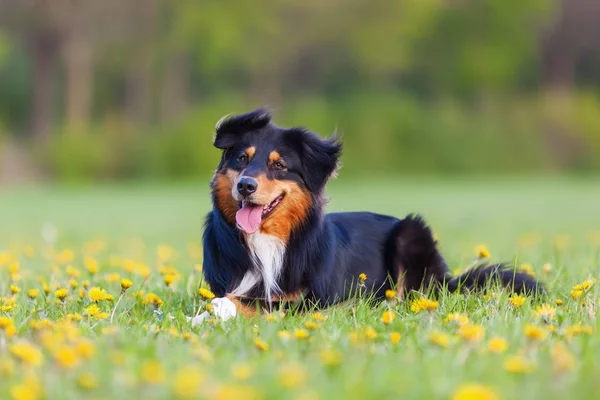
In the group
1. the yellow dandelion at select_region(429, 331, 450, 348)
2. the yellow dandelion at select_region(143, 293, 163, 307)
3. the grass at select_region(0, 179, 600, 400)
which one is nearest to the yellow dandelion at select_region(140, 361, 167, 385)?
the grass at select_region(0, 179, 600, 400)

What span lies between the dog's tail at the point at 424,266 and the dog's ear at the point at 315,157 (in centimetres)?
86

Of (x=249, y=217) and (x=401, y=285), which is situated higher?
(x=249, y=217)

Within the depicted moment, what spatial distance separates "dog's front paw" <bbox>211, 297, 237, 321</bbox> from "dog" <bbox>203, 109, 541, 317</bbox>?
0.10ft

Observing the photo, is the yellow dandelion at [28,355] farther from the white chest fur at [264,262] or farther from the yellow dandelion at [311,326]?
the white chest fur at [264,262]

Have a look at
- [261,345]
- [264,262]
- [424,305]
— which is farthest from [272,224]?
[261,345]

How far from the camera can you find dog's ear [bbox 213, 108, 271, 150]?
14.3 ft

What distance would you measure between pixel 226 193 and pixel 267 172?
0.26m

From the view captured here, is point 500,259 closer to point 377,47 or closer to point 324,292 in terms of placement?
point 324,292

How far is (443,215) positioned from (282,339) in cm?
1114

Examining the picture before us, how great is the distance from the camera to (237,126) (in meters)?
4.39

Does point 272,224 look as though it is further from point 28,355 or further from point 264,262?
point 28,355

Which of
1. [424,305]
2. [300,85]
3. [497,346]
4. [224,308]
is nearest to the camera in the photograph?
[497,346]

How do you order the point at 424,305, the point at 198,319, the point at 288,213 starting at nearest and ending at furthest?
the point at 424,305 < the point at 198,319 < the point at 288,213

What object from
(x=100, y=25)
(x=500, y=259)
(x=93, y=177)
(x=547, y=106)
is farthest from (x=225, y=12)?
(x=500, y=259)
